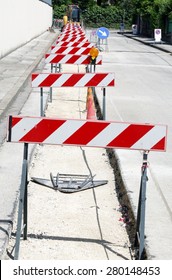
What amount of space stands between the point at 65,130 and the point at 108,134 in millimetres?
384

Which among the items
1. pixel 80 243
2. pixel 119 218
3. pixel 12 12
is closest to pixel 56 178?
pixel 119 218

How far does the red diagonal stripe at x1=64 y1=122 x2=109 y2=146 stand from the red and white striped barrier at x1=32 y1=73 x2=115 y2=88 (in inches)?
197

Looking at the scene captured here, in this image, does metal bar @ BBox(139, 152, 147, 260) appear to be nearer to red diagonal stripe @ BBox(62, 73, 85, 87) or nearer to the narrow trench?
the narrow trench

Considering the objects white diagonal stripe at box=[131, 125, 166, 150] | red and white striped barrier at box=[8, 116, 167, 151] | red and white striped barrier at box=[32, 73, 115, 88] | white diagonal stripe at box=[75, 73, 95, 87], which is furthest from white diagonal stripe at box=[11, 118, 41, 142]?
white diagonal stripe at box=[75, 73, 95, 87]

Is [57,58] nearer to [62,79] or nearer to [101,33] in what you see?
[62,79]

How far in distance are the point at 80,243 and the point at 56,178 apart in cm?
209

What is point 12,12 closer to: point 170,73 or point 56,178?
point 170,73

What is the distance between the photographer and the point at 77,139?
223 inches

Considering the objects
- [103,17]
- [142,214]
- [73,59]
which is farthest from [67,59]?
[103,17]

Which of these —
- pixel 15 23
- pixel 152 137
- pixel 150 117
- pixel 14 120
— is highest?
pixel 14 120

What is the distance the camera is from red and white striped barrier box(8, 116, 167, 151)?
559cm

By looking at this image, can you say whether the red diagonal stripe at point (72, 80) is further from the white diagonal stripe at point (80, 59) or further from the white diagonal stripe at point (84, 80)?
the white diagonal stripe at point (80, 59)

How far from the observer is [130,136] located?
5609mm

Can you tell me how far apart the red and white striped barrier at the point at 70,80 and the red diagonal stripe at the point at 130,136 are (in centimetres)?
511
